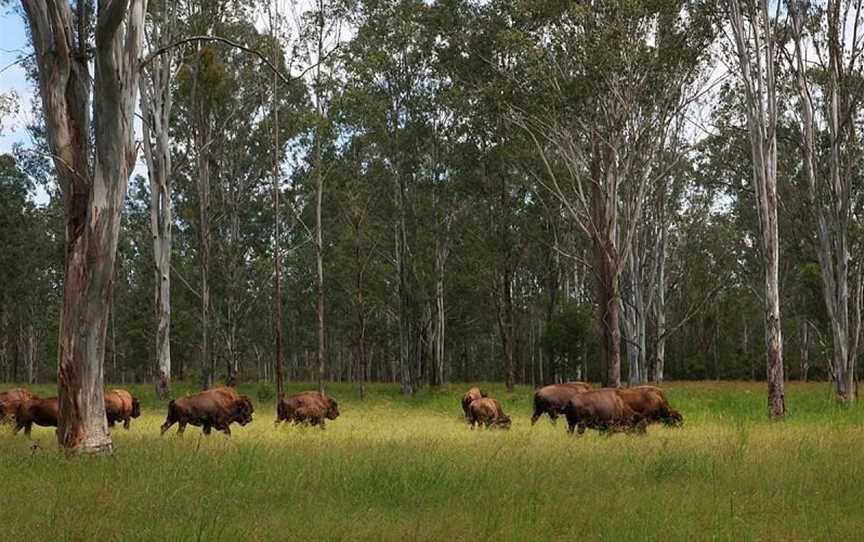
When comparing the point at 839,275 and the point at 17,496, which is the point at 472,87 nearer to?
the point at 839,275

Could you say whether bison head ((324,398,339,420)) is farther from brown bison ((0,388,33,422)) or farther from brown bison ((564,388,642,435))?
brown bison ((0,388,33,422))

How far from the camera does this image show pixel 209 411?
14750 millimetres

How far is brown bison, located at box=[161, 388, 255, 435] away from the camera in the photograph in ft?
47.6

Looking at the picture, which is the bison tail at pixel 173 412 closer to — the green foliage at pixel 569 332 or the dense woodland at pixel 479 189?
the dense woodland at pixel 479 189

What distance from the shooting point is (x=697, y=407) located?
21266 mm

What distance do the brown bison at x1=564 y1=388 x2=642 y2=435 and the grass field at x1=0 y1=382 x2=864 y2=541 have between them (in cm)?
77

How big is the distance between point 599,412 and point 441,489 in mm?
6687

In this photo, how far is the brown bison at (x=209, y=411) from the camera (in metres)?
14.5

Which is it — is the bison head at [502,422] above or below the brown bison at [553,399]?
below

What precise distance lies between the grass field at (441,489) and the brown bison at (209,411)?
95cm

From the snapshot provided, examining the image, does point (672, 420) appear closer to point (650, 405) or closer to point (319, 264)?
point (650, 405)

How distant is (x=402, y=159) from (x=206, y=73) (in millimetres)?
9462

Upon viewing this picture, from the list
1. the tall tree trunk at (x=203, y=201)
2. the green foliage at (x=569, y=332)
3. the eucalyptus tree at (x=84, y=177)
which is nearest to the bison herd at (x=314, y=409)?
the eucalyptus tree at (x=84, y=177)

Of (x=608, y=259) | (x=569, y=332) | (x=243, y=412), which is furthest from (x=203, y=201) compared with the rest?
(x=243, y=412)
